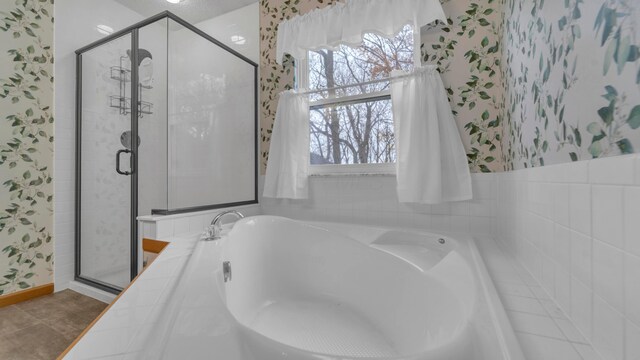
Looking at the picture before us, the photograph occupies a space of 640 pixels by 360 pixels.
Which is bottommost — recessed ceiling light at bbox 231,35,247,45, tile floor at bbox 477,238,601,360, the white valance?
tile floor at bbox 477,238,601,360

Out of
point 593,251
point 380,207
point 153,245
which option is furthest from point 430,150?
point 153,245

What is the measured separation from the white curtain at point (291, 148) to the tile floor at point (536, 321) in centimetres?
138

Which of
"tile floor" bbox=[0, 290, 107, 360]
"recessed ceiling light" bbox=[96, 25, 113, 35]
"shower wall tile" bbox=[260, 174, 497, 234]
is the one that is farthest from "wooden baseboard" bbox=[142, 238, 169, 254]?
"recessed ceiling light" bbox=[96, 25, 113, 35]

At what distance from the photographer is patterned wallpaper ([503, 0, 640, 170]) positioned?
0.47 metres

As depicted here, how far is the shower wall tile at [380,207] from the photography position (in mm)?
1603

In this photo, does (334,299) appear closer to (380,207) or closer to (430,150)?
(380,207)

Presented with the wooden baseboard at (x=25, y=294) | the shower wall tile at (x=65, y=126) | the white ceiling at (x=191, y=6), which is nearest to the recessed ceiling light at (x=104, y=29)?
the shower wall tile at (x=65, y=126)

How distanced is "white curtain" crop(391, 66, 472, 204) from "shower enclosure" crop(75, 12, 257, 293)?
1.34 meters

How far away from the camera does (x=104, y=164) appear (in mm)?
2135

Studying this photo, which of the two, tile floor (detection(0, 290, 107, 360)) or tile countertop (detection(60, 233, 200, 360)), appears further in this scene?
tile floor (detection(0, 290, 107, 360))

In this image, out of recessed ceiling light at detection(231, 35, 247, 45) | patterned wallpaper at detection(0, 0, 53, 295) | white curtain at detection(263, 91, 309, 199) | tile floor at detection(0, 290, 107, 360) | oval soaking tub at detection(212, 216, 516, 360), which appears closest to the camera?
oval soaking tub at detection(212, 216, 516, 360)

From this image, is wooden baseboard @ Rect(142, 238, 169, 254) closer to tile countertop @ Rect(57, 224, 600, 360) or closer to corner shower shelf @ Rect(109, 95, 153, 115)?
tile countertop @ Rect(57, 224, 600, 360)

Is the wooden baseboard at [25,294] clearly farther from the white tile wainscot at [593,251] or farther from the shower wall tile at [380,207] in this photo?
the white tile wainscot at [593,251]

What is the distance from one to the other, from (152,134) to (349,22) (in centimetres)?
152
